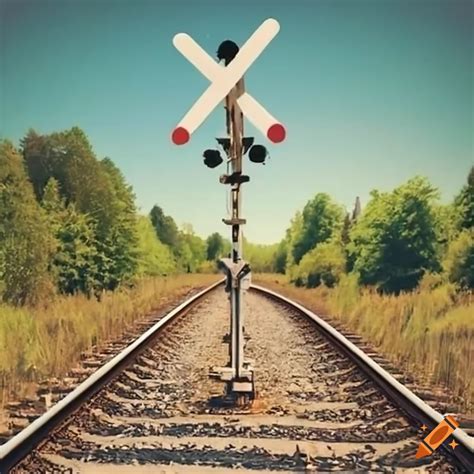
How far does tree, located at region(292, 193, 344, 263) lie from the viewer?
2.86 metres

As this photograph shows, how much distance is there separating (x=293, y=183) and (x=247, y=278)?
0.39m

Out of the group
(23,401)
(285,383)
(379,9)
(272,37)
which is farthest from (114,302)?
(379,9)

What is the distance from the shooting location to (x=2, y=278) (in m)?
2.71

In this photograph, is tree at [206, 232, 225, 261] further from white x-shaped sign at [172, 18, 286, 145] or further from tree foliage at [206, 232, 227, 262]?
white x-shaped sign at [172, 18, 286, 145]

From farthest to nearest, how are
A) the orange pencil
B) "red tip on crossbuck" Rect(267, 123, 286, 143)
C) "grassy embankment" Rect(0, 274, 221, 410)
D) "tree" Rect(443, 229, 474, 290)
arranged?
1. "grassy embankment" Rect(0, 274, 221, 410)
2. "tree" Rect(443, 229, 474, 290)
3. the orange pencil
4. "red tip on crossbuck" Rect(267, 123, 286, 143)

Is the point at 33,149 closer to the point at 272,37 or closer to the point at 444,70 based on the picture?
the point at 272,37

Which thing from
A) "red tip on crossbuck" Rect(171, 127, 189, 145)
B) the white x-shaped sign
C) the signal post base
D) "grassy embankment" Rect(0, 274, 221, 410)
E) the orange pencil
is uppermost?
the white x-shaped sign

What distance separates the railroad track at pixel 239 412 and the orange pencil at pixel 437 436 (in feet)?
0.07

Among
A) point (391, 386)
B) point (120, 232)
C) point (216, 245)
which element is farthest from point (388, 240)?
point (120, 232)

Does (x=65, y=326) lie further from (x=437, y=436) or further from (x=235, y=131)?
(x=437, y=436)

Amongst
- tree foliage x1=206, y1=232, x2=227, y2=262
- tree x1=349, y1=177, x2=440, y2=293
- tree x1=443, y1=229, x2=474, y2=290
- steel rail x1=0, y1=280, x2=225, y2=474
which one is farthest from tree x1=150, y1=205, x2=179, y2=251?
tree x1=443, y1=229, x2=474, y2=290

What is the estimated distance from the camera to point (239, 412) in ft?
9.16

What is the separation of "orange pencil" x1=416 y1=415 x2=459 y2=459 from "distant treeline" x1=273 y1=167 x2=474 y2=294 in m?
0.46

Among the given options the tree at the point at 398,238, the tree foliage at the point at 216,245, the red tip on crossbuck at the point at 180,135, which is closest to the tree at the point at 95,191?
the tree foliage at the point at 216,245
